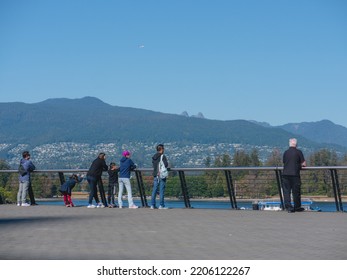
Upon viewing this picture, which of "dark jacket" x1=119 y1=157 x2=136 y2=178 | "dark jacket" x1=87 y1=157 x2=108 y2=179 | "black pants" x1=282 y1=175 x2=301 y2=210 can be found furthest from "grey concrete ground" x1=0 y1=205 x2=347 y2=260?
"dark jacket" x1=87 y1=157 x2=108 y2=179

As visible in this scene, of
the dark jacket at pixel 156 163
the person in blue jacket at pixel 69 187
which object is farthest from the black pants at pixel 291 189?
the person in blue jacket at pixel 69 187

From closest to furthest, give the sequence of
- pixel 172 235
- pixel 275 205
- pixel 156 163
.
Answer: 1. pixel 172 235
2. pixel 275 205
3. pixel 156 163

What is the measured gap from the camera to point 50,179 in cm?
3431

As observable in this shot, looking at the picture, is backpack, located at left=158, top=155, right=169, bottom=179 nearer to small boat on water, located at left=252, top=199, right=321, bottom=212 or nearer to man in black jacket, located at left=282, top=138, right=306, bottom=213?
small boat on water, located at left=252, top=199, right=321, bottom=212

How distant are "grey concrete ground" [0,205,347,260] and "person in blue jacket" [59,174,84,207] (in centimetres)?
398

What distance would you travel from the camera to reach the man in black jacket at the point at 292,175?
25812 mm

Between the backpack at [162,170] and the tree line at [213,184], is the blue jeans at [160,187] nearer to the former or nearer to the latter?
the backpack at [162,170]

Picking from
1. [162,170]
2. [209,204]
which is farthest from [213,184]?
[162,170]

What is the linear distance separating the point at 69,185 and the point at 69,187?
0.07 meters

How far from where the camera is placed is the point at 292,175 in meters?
25.8

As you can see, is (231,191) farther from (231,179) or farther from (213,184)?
(213,184)

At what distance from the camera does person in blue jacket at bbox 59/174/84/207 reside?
3105 centimetres

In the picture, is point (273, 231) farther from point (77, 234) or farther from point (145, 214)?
point (145, 214)

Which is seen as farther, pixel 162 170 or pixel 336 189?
pixel 162 170
